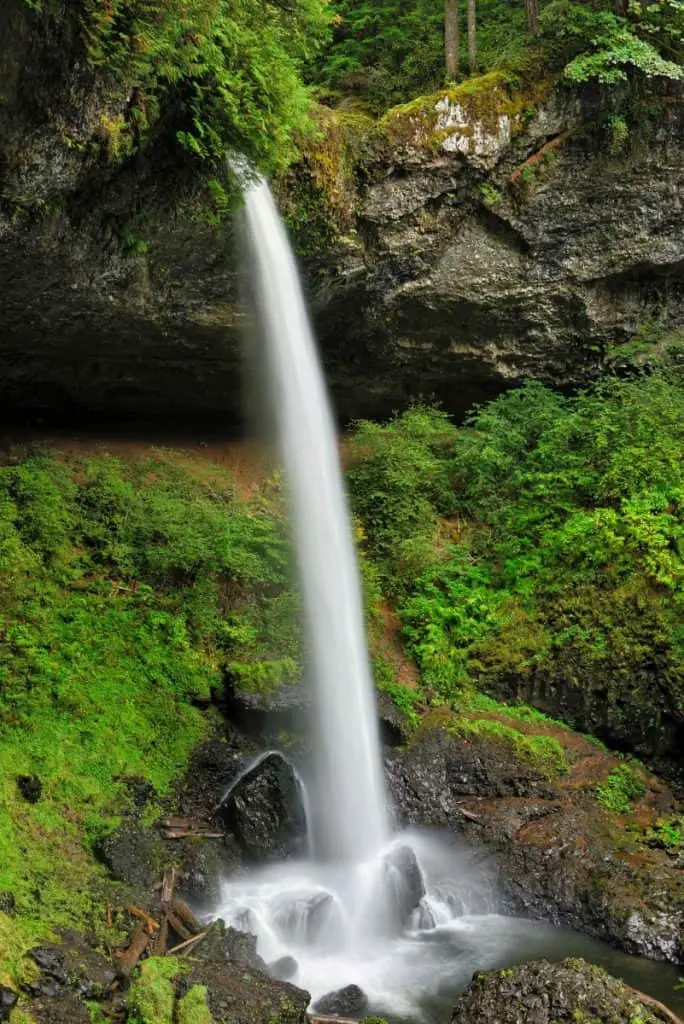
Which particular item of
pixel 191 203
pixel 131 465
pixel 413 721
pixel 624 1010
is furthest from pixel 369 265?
pixel 624 1010

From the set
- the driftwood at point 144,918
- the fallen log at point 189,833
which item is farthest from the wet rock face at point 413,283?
the driftwood at point 144,918

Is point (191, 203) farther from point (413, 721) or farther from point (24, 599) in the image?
point (413, 721)

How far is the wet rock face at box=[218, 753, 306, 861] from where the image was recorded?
7191 mm

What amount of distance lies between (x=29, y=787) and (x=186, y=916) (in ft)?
5.35

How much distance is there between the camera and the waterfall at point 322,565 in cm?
784

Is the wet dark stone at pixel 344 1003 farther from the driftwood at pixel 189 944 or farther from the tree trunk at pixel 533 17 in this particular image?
the tree trunk at pixel 533 17

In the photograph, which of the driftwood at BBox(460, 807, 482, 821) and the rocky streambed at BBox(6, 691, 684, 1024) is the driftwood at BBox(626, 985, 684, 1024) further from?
the driftwood at BBox(460, 807, 482, 821)

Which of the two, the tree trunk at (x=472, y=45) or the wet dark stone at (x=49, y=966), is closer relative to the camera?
the wet dark stone at (x=49, y=966)

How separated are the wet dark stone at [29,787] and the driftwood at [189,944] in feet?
Answer: 5.50

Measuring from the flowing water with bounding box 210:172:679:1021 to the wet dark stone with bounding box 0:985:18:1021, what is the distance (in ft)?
6.72

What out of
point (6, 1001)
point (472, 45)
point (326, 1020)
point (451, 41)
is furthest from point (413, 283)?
point (6, 1001)

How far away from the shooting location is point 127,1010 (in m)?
5.13

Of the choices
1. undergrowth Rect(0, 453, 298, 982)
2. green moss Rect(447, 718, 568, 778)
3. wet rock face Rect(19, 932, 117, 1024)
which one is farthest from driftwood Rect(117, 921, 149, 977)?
green moss Rect(447, 718, 568, 778)

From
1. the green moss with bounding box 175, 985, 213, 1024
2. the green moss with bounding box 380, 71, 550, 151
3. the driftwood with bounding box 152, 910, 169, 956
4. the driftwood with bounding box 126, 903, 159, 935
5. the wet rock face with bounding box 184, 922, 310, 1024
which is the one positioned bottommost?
the wet rock face with bounding box 184, 922, 310, 1024
